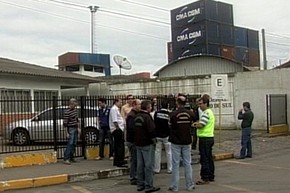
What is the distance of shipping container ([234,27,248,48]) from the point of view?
55.8m

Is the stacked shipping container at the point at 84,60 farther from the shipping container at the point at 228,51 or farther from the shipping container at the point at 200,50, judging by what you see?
the shipping container at the point at 228,51

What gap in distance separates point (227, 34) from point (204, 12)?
4097 mm

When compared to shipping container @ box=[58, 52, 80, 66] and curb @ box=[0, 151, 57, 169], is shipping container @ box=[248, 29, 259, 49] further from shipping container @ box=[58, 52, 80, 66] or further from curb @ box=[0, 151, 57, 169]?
curb @ box=[0, 151, 57, 169]

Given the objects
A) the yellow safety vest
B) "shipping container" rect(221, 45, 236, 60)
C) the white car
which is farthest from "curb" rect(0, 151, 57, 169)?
"shipping container" rect(221, 45, 236, 60)

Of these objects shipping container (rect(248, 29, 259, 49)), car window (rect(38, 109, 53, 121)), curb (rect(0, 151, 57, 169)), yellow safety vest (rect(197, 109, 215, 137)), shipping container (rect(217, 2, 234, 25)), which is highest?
shipping container (rect(217, 2, 234, 25))

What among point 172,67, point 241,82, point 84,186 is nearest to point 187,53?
point 172,67

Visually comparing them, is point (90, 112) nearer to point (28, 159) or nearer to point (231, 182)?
point (28, 159)

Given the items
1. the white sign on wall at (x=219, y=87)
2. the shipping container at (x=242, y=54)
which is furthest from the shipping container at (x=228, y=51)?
the white sign on wall at (x=219, y=87)

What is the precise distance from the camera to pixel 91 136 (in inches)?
582

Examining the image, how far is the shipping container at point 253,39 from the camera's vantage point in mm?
56797

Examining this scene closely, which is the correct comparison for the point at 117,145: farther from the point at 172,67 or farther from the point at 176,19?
the point at 176,19

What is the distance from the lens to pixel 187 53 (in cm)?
5550

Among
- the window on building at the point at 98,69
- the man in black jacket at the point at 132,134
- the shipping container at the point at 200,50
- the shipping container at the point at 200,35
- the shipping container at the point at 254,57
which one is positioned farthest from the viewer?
the window on building at the point at 98,69

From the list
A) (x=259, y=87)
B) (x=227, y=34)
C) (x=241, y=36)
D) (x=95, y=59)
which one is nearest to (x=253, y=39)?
(x=241, y=36)
